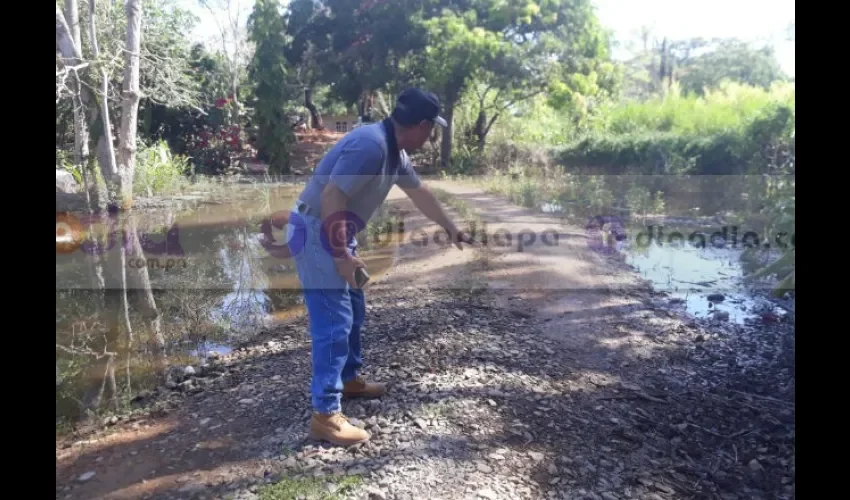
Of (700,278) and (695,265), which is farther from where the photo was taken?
(695,265)

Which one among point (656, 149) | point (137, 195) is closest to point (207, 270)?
point (137, 195)

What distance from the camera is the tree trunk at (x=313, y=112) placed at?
2555 cm

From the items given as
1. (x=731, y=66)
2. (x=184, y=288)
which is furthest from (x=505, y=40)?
(x=731, y=66)

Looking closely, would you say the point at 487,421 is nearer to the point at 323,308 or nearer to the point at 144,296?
the point at 323,308

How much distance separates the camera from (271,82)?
1875 centimetres

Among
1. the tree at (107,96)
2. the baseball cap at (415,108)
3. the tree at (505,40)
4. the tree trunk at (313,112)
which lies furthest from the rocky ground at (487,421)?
the tree trunk at (313,112)

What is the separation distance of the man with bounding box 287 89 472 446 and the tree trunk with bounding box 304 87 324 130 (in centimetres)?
2284

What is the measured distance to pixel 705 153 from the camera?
1180cm

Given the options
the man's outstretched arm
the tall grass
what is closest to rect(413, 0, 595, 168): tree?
the tall grass

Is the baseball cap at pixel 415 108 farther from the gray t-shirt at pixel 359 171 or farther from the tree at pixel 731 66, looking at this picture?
the tree at pixel 731 66

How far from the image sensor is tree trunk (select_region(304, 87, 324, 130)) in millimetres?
25553

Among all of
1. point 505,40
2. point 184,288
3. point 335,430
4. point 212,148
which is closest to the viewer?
point 335,430

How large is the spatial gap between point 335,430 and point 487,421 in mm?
865

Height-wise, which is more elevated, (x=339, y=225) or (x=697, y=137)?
(x=697, y=137)
